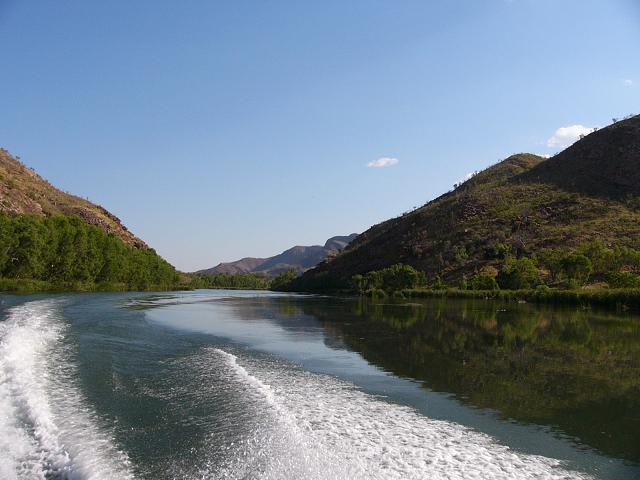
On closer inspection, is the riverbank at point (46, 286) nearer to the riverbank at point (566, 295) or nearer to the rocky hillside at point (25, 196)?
the rocky hillside at point (25, 196)

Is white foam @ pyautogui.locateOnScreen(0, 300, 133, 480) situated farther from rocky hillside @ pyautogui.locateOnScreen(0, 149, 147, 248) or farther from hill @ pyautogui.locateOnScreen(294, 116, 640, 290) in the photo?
hill @ pyautogui.locateOnScreen(294, 116, 640, 290)

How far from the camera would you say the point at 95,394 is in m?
14.5

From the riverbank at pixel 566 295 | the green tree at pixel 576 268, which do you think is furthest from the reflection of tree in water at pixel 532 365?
the green tree at pixel 576 268

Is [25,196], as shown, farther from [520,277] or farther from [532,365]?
[532,365]

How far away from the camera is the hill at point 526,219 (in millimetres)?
111500

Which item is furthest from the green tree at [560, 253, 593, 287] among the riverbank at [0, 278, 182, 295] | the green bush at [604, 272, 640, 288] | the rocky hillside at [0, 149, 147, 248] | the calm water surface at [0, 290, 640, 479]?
the rocky hillside at [0, 149, 147, 248]

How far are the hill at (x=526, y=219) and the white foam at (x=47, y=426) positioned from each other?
321 feet

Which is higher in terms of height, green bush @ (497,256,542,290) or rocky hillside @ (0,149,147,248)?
rocky hillside @ (0,149,147,248)

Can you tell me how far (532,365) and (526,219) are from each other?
116501 millimetres

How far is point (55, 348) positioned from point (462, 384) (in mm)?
17103

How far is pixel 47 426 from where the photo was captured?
11.4 metres

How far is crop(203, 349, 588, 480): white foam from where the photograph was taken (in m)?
9.24

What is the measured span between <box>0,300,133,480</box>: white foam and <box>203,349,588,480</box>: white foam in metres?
2.50

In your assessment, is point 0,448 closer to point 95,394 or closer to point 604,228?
point 95,394
